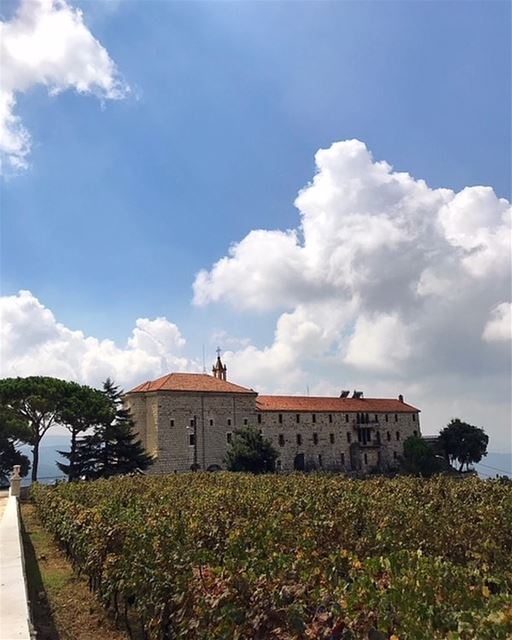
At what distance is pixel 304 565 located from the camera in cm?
408

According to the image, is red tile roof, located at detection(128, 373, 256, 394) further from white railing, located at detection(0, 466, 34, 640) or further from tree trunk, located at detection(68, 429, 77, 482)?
white railing, located at detection(0, 466, 34, 640)

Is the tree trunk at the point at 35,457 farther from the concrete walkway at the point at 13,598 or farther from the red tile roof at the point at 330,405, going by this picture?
the concrete walkway at the point at 13,598

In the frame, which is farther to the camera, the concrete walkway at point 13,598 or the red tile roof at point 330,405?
the red tile roof at point 330,405

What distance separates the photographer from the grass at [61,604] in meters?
6.32

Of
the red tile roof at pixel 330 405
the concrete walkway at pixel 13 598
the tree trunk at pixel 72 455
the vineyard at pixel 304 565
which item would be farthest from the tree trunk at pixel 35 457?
the concrete walkway at pixel 13 598

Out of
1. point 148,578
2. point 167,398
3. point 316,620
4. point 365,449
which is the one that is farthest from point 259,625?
point 365,449

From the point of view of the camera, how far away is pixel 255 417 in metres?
50.6

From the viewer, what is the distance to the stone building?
45.4 meters

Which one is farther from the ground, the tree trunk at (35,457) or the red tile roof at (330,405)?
the red tile roof at (330,405)

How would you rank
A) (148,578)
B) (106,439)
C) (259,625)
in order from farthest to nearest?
(106,439) < (148,578) < (259,625)

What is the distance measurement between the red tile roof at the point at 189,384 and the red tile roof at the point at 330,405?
3.91m

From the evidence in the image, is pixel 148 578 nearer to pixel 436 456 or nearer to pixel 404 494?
pixel 404 494

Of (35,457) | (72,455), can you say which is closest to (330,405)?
(72,455)

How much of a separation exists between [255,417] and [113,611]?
44128 mm
